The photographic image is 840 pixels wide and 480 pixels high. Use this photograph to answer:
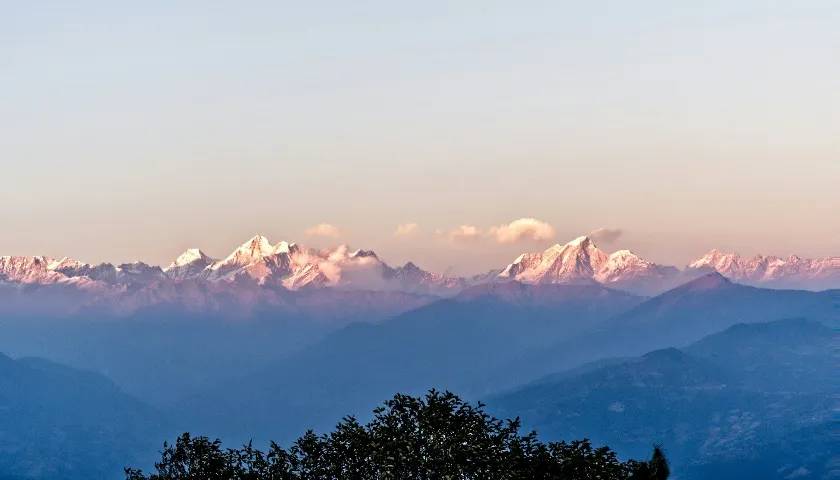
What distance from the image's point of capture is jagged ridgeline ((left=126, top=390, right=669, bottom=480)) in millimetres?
123625

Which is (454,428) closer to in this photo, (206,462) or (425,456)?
(425,456)

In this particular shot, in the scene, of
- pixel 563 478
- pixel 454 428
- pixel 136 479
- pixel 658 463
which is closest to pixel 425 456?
pixel 454 428

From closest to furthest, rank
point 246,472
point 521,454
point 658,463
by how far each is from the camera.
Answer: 1. point 658,463
2. point 521,454
3. point 246,472

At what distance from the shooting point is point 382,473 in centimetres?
12681

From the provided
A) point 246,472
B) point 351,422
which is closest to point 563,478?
point 351,422

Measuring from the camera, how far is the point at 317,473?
438ft

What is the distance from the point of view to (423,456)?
4936 inches

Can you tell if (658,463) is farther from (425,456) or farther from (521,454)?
(425,456)

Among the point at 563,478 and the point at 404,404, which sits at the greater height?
the point at 404,404

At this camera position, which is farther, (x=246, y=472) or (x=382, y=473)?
(x=246, y=472)

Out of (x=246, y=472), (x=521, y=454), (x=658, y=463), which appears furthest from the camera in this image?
(x=246, y=472)

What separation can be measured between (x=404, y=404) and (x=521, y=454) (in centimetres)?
1275

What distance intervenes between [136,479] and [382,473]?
3374cm

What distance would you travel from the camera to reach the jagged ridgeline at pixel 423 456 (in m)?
124
